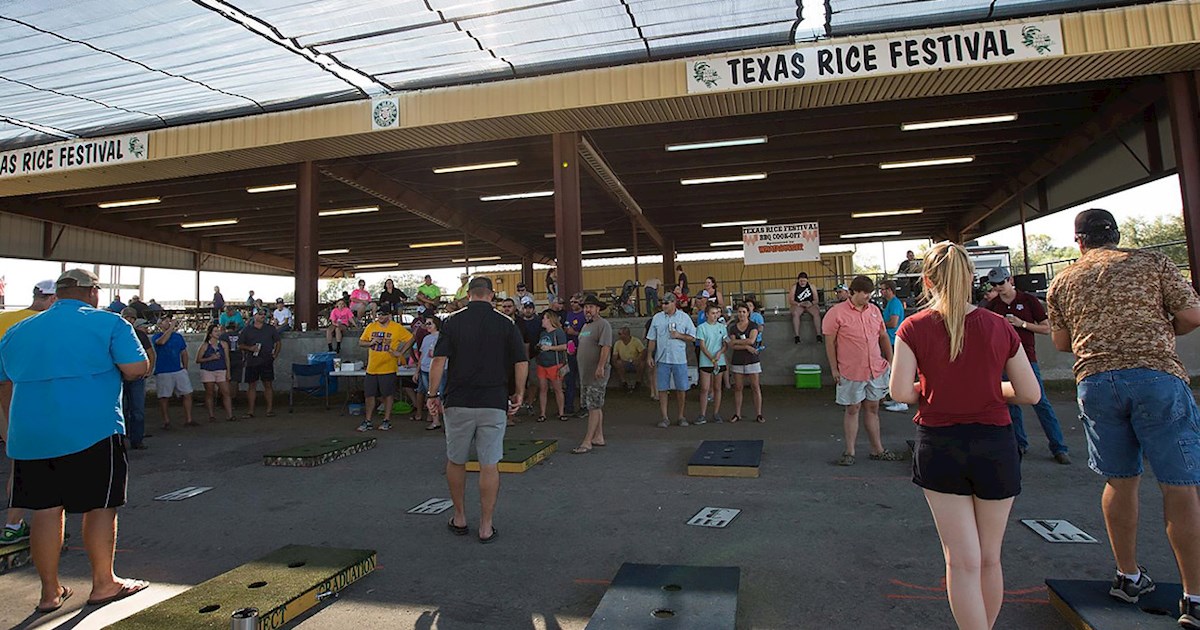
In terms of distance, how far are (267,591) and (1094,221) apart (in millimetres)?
4526

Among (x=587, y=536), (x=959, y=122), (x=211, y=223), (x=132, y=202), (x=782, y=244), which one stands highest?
(x=211, y=223)

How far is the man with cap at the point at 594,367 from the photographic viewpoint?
662 centimetres

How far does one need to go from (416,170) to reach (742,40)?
10723mm

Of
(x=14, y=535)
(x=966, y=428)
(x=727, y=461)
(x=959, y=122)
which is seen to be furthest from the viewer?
(x=959, y=122)

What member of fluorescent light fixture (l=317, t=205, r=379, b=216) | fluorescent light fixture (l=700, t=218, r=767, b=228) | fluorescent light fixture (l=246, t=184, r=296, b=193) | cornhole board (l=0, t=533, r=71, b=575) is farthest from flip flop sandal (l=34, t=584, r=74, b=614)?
fluorescent light fixture (l=700, t=218, r=767, b=228)

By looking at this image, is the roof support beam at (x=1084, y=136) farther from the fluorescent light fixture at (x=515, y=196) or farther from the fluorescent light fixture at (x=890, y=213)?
the fluorescent light fixture at (x=515, y=196)

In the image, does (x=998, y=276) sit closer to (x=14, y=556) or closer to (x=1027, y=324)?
(x=1027, y=324)

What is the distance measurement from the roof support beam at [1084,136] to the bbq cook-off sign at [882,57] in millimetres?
4690

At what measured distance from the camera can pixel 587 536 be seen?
158 inches

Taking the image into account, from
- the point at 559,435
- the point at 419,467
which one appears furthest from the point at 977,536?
the point at 559,435

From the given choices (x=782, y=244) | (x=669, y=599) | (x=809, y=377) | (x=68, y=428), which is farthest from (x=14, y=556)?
(x=782, y=244)

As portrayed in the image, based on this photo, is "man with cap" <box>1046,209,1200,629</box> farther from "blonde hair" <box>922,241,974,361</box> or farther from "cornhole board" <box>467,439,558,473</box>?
"cornhole board" <box>467,439,558,473</box>

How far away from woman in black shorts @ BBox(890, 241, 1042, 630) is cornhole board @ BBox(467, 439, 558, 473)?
3.98 m

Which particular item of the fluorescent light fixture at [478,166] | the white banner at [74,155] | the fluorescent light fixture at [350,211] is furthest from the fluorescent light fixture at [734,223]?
the white banner at [74,155]
